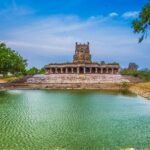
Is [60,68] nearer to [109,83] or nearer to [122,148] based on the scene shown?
[109,83]

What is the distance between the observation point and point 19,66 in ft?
291

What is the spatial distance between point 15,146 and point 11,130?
534 cm

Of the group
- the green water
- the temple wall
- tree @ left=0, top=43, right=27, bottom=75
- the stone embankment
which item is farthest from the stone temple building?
the green water

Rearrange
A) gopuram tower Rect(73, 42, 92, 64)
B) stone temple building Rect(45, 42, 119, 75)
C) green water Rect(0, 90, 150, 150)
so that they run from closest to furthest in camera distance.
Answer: green water Rect(0, 90, 150, 150) < stone temple building Rect(45, 42, 119, 75) < gopuram tower Rect(73, 42, 92, 64)

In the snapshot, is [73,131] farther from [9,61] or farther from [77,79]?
[77,79]

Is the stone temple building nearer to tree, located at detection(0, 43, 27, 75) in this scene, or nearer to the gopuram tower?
the gopuram tower

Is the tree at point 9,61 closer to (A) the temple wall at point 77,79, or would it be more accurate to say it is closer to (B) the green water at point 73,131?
(A) the temple wall at point 77,79

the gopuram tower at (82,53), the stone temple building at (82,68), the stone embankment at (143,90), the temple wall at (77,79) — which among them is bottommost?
the stone embankment at (143,90)

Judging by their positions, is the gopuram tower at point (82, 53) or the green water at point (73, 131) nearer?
the green water at point (73, 131)

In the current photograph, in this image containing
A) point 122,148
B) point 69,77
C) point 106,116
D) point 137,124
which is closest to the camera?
point 122,148

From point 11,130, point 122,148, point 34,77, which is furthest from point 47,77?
point 122,148

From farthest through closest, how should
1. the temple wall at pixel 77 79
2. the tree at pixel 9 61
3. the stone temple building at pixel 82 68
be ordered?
the stone temple building at pixel 82 68 < the temple wall at pixel 77 79 < the tree at pixel 9 61

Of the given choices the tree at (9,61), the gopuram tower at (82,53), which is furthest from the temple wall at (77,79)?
the gopuram tower at (82,53)

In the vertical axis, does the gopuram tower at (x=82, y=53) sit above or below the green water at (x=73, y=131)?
above
